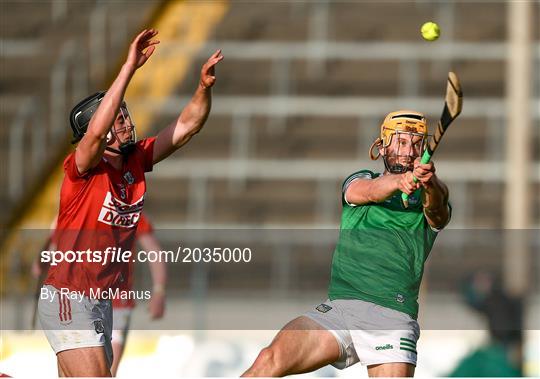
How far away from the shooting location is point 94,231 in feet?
17.0

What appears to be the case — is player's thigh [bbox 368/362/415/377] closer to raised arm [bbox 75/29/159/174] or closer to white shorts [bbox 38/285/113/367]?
white shorts [bbox 38/285/113/367]

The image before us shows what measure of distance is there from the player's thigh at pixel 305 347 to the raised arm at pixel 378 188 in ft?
1.76

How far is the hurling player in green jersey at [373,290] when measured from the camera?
5.09 metres

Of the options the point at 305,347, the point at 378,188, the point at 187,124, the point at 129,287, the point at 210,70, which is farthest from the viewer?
the point at 129,287

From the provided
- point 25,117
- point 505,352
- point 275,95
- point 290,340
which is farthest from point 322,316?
point 275,95

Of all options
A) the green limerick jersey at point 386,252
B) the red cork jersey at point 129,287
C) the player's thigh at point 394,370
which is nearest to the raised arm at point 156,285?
the red cork jersey at point 129,287

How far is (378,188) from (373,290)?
0.50 m

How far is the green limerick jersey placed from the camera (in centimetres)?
516

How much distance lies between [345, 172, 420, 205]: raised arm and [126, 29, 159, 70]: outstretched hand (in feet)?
3.22

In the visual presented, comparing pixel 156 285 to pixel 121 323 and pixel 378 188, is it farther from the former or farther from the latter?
pixel 378 188

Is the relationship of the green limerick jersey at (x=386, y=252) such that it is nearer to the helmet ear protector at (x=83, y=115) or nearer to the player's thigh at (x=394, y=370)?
the player's thigh at (x=394, y=370)

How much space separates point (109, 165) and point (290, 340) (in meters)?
1.00

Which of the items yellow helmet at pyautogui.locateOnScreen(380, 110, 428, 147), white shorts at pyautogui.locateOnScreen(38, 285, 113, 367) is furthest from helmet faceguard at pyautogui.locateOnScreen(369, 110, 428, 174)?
white shorts at pyautogui.locateOnScreen(38, 285, 113, 367)

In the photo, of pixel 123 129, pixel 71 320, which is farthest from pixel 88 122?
pixel 71 320
